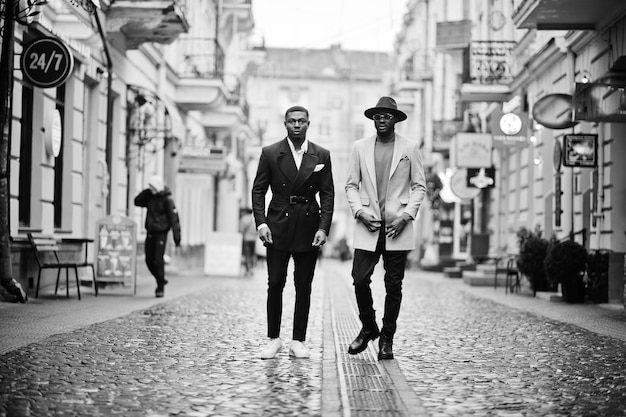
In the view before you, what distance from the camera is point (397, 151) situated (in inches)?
351

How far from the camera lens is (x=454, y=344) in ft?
33.9

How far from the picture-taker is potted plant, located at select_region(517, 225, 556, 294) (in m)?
19.5

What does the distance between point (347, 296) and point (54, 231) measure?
4978mm

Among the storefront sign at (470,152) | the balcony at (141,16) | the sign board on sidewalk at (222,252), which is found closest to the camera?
the balcony at (141,16)

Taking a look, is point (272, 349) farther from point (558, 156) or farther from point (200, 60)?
point (200, 60)

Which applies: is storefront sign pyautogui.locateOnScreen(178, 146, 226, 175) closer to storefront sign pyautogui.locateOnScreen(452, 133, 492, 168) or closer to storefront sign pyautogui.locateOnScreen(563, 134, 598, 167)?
storefront sign pyautogui.locateOnScreen(452, 133, 492, 168)

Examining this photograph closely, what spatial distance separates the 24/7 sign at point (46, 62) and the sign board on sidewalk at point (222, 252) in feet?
44.0

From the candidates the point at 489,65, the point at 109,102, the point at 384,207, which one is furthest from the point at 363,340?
the point at 489,65

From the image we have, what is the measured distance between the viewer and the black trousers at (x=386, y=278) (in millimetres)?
8742

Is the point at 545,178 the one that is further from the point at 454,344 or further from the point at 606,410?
the point at 606,410

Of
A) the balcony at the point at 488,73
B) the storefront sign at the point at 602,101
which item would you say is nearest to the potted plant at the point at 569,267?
the storefront sign at the point at 602,101

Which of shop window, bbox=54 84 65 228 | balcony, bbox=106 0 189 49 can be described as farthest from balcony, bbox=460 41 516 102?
shop window, bbox=54 84 65 228

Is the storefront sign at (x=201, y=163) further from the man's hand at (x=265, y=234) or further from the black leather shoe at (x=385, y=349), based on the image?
the black leather shoe at (x=385, y=349)

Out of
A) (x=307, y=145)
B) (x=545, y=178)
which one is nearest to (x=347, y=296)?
(x=545, y=178)
